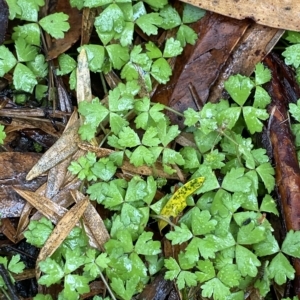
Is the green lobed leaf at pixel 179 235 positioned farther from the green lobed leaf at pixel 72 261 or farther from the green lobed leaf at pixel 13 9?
the green lobed leaf at pixel 13 9

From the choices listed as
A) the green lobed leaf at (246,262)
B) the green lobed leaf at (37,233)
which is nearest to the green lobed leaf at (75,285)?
the green lobed leaf at (37,233)

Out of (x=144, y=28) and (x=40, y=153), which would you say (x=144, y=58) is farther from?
(x=40, y=153)

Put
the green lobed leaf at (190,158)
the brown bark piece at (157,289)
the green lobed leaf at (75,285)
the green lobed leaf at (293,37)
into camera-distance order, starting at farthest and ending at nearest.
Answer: the green lobed leaf at (293,37)
the green lobed leaf at (190,158)
the brown bark piece at (157,289)
the green lobed leaf at (75,285)

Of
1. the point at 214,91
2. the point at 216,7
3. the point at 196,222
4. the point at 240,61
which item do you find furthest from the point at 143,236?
the point at 216,7

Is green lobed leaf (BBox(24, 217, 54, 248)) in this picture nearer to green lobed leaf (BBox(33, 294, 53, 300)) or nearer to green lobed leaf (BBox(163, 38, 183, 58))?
green lobed leaf (BBox(33, 294, 53, 300))

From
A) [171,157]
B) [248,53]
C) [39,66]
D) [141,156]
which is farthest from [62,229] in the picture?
[248,53]

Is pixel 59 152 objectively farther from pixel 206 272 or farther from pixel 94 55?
pixel 206 272

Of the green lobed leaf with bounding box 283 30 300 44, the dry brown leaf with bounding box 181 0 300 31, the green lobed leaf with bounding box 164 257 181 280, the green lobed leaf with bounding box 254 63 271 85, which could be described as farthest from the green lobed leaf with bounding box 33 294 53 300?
the green lobed leaf with bounding box 283 30 300 44

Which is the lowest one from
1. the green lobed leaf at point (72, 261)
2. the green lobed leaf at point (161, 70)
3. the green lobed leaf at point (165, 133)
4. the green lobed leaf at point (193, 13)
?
the green lobed leaf at point (72, 261)
